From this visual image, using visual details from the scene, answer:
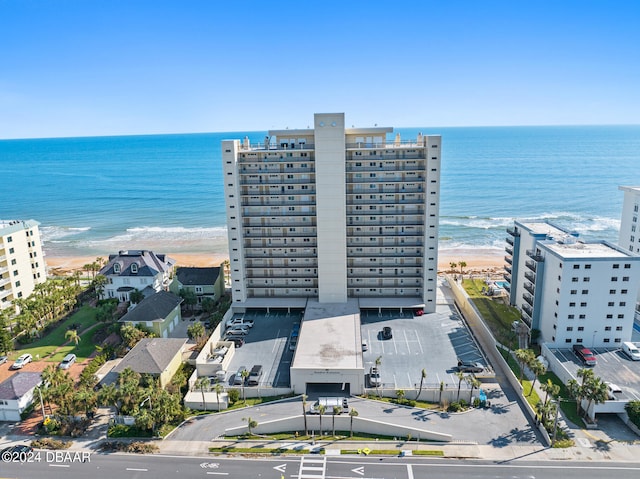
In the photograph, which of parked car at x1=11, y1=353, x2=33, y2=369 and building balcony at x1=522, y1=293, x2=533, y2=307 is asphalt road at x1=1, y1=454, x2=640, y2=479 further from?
building balcony at x1=522, y1=293, x2=533, y2=307

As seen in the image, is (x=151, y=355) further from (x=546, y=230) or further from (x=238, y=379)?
(x=546, y=230)

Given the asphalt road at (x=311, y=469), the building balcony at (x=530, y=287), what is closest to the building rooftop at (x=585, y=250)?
the building balcony at (x=530, y=287)

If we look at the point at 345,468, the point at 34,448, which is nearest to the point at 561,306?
the point at 345,468

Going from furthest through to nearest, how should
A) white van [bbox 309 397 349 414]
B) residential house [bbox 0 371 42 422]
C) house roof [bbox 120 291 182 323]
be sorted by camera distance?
1. house roof [bbox 120 291 182 323]
2. residential house [bbox 0 371 42 422]
3. white van [bbox 309 397 349 414]

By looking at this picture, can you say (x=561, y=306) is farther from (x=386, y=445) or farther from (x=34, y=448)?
(x=34, y=448)

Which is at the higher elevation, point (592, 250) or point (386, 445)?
point (592, 250)

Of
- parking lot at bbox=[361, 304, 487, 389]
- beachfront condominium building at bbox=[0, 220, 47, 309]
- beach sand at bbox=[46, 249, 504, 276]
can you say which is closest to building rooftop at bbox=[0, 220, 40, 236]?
beachfront condominium building at bbox=[0, 220, 47, 309]
